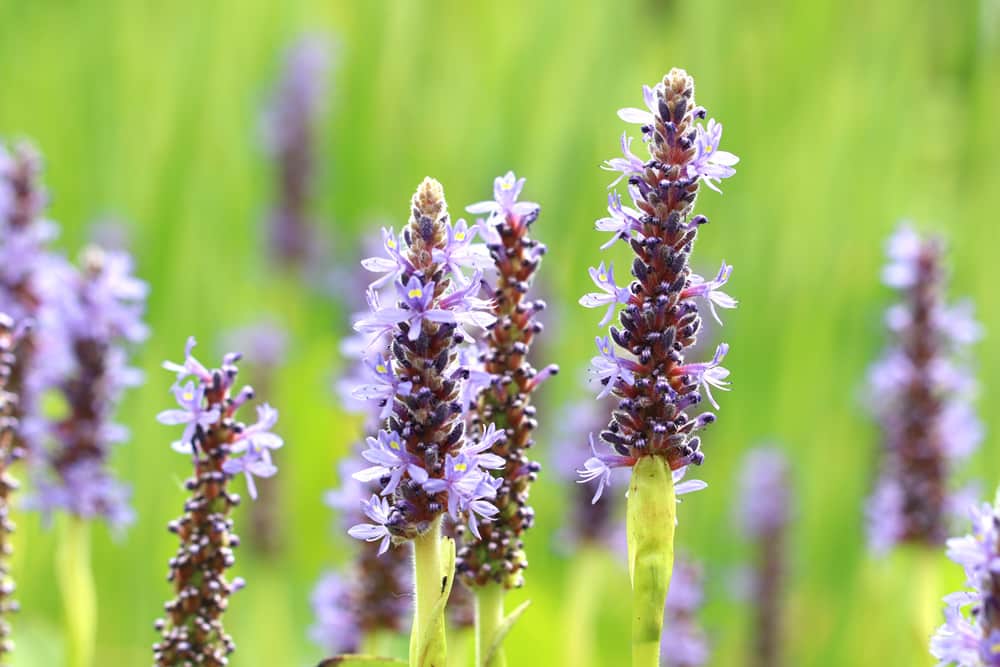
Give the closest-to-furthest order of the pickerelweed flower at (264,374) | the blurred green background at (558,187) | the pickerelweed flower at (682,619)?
the pickerelweed flower at (682,619) < the pickerelweed flower at (264,374) < the blurred green background at (558,187)

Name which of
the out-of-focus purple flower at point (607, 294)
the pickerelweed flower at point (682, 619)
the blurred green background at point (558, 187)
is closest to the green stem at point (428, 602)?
the out-of-focus purple flower at point (607, 294)

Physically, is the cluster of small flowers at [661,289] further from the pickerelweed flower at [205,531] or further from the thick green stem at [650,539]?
the pickerelweed flower at [205,531]

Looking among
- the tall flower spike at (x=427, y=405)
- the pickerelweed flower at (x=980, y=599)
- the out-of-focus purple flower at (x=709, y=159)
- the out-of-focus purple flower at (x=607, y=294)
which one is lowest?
the pickerelweed flower at (x=980, y=599)

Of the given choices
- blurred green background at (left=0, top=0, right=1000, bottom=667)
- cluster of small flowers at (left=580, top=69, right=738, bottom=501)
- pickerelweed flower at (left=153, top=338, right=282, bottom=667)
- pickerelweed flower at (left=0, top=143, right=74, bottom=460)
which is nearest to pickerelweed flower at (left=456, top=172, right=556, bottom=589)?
cluster of small flowers at (left=580, top=69, right=738, bottom=501)

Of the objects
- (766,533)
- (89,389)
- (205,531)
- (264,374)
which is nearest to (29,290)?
(89,389)

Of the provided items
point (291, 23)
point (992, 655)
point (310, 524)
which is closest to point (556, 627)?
point (310, 524)

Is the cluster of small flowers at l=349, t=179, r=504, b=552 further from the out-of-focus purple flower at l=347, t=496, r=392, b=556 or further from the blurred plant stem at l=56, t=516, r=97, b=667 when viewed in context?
the blurred plant stem at l=56, t=516, r=97, b=667
